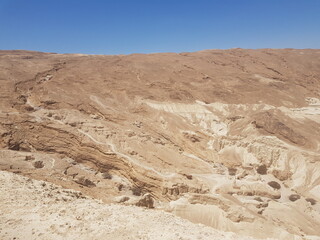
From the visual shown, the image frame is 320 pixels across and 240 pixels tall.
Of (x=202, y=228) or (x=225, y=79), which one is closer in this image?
(x=202, y=228)

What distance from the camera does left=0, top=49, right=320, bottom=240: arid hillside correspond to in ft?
39.7

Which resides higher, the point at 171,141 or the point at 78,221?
the point at 171,141

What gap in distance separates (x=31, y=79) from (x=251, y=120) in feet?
72.5

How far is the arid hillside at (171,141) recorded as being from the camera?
1209 cm

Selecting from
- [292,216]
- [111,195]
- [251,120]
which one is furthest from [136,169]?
[251,120]

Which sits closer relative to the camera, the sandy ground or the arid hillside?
the sandy ground

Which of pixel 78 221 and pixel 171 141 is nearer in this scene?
pixel 78 221

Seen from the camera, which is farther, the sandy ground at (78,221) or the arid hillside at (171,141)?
the arid hillside at (171,141)

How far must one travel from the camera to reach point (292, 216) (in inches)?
511

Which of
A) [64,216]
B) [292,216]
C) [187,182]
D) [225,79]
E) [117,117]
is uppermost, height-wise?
[225,79]

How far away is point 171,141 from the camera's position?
800 inches

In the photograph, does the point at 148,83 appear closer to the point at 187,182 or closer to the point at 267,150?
the point at 267,150

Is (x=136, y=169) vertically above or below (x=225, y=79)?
below

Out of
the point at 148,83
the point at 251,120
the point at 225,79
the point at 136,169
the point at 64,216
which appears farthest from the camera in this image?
the point at 225,79
